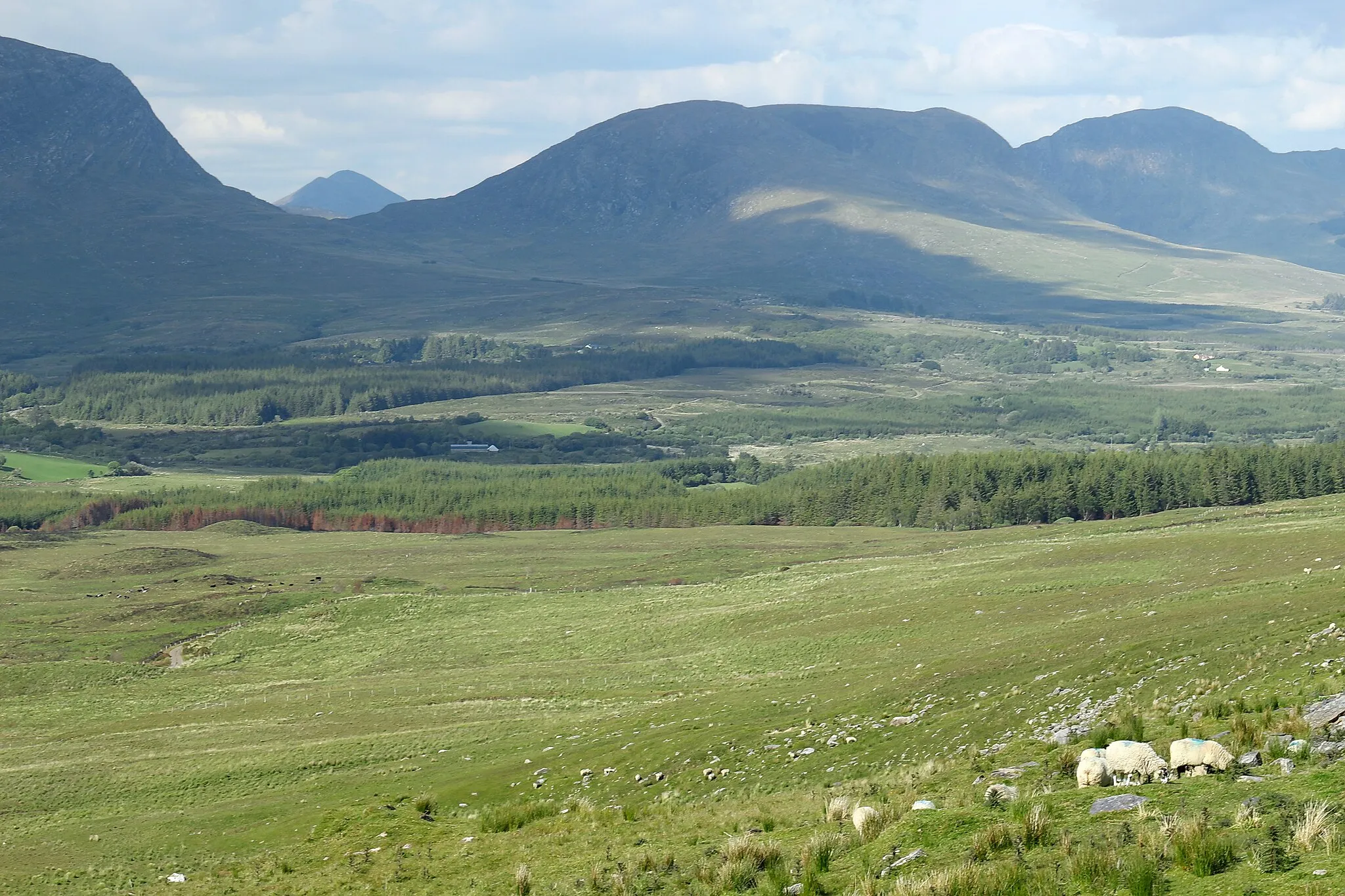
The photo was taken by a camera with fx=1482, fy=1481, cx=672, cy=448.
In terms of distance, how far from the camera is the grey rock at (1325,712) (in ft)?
73.0

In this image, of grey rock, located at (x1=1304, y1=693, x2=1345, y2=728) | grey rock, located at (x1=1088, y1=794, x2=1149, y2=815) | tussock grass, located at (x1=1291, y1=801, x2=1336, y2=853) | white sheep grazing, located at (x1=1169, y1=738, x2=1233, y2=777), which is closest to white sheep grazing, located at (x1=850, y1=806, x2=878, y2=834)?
grey rock, located at (x1=1088, y1=794, x2=1149, y2=815)

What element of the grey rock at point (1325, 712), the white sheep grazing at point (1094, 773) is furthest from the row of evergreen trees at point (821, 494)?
the white sheep grazing at point (1094, 773)

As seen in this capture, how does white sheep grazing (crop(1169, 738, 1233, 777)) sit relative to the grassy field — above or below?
above

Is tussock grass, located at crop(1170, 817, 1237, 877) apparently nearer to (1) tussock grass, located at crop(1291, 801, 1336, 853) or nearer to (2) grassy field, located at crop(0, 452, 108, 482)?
(1) tussock grass, located at crop(1291, 801, 1336, 853)

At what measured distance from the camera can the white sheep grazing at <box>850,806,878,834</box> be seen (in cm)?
2040

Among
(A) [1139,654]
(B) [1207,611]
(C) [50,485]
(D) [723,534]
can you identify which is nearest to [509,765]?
(A) [1139,654]

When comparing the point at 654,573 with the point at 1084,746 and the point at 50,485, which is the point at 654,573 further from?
the point at 50,485

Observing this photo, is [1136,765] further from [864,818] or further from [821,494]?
[821,494]

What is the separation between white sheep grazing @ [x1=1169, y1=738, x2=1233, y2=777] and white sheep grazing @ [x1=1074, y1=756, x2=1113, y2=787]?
0.90 meters

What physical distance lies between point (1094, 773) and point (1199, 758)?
1.42 meters

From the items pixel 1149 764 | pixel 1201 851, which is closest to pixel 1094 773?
pixel 1149 764

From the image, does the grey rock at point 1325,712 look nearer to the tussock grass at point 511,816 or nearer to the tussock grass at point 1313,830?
the tussock grass at point 1313,830

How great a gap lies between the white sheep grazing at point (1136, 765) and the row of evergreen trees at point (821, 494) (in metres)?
92.6

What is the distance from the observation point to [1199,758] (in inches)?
803
